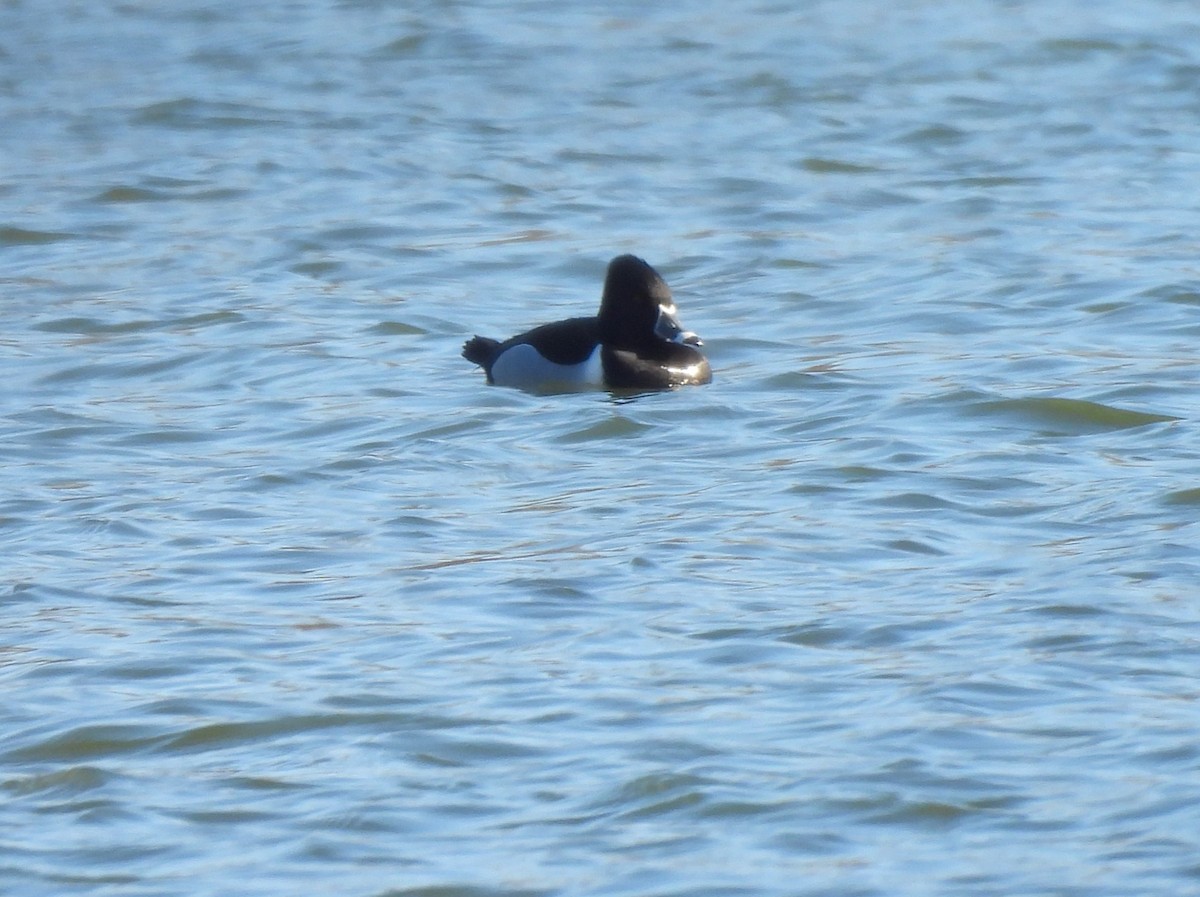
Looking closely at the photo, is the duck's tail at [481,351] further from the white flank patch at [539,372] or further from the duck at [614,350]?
the white flank patch at [539,372]

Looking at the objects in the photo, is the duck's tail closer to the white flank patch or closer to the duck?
the duck

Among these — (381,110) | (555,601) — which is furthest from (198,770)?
(381,110)

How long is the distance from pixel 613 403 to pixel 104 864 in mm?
4959

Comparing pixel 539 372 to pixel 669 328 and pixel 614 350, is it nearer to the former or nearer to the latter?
pixel 614 350

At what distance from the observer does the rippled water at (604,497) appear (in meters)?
5.11

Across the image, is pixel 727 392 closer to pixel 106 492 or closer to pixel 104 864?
pixel 106 492

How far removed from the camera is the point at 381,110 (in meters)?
17.2

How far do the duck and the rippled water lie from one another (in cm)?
22

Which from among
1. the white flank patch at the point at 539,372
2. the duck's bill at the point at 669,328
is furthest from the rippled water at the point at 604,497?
the duck's bill at the point at 669,328

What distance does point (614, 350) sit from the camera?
10.2 meters

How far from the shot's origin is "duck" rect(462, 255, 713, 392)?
1002cm

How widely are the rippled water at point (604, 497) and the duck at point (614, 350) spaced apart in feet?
0.71

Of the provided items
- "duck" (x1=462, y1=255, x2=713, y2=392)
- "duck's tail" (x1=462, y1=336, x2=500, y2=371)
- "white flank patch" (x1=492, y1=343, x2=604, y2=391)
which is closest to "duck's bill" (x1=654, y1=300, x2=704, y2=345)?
"duck" (x1=462, y1=255, x2=713, y2=392)

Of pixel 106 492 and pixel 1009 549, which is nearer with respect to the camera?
pixel 1009 549
